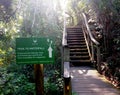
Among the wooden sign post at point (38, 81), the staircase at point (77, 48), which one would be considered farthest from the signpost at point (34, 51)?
the staircase at point (77, 48)

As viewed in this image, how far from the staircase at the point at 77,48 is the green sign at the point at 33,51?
6.46 metres

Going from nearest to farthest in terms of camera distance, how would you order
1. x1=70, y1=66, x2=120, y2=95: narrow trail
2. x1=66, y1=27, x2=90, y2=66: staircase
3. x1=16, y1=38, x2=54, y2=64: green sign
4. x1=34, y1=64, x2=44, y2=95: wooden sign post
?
x1=16, y1=38, x2=54, y2=64: green sign < x1=34, y1=64, x2=44, y2=95: wooden sign post < x1=70, y1=66, x2=120, y2=95: narrow trail < x1=66, y1=27, x2=90, y2=66: staircase

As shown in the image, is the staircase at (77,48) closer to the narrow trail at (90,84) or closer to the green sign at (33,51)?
the narrow trail at (90,84)

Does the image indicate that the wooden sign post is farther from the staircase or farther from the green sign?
the staircase

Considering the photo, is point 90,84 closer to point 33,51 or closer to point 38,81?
point 38,81

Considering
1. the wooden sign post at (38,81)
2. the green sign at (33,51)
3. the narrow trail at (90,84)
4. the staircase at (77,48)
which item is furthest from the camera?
the staircase at (77,48)

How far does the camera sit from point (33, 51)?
409 cm

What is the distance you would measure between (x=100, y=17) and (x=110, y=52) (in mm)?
1390

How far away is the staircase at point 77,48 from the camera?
34.8 feet

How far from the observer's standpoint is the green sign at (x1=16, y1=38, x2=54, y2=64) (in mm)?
4074

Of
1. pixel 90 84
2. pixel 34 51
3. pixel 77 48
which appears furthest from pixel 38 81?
pixel 77 48

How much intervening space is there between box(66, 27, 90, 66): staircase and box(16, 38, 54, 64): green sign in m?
6.46

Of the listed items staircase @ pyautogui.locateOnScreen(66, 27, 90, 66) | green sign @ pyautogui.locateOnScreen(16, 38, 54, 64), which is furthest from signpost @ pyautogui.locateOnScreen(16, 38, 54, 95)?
staircase @ pyautogui.locateOnScreen(66, 27, 90, 66)

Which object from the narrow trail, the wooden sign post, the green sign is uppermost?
the green sign
